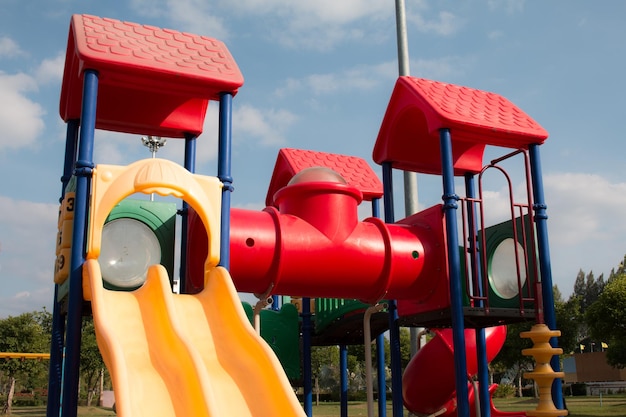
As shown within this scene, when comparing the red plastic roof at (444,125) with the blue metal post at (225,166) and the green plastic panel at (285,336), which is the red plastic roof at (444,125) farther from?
the green plastic panel at (285,336)

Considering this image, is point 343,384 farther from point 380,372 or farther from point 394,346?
point 394,346

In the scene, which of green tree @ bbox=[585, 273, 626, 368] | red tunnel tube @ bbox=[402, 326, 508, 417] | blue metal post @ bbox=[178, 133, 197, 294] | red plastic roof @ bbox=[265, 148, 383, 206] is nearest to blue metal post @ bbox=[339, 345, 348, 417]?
red tunnel tube @ bbox=[402, 326, 508, 417]

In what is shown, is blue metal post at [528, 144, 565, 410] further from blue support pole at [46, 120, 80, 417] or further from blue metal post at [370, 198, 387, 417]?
blue support pole at [46, 120, 80, 417]

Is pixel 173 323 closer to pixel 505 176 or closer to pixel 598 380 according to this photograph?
pixel 505 176

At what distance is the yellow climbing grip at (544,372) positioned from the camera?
7289 mm

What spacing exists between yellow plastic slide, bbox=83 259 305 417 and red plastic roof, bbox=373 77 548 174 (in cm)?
413

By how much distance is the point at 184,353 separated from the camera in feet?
17.0

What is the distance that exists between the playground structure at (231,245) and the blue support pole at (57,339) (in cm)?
3

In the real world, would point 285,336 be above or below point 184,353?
above

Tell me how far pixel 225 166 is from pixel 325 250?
183 cm

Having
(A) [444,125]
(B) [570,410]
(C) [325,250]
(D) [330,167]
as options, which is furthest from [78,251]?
(B) [570,410]

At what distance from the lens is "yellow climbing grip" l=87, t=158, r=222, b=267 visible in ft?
20.3

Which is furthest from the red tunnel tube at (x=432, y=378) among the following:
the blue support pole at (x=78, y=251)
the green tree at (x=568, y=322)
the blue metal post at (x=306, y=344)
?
the green tree at (x=568, y=322)

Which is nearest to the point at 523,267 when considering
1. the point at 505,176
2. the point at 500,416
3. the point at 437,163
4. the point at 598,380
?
the point at 505,176
